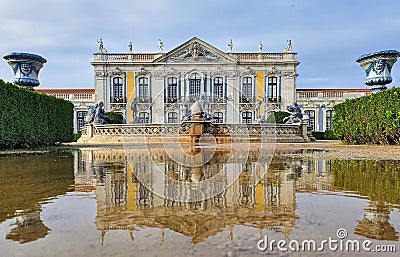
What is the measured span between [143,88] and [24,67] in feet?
63.5

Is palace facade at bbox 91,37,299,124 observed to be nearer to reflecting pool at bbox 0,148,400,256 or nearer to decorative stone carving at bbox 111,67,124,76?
decorative stone carving at bbox 111,67,124,76

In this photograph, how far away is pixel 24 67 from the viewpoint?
1397cm

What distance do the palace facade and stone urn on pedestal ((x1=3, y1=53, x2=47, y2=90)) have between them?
1839 centimetres

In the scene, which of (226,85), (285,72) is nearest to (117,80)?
(226,85)

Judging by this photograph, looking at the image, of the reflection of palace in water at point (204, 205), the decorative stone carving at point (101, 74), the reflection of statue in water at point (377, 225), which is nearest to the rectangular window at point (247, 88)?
the decorative stone carving at point (101, 74)

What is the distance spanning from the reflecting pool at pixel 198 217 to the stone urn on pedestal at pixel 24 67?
12.3 meters

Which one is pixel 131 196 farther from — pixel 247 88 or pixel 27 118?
pixel 247 88

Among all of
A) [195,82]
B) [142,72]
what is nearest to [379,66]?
[195,82]

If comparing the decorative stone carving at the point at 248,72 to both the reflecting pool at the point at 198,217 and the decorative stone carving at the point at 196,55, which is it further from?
the reflecting pool at the point at 198,217

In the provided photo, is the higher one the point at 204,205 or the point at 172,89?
the point at 172,89

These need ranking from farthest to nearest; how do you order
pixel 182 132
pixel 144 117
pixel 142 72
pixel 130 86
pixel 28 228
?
1. pixel 144 117
2. pixel 130 86
3. pixel 142 72
4. pixel 182 132
5. pixel 28 228

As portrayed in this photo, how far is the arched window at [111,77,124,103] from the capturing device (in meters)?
32.8

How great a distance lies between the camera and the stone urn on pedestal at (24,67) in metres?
13.7

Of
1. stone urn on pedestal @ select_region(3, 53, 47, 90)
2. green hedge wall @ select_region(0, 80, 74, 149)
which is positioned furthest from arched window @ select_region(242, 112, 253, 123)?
stone urn on pedestal @ select_region(3, 53, 47, 90)
